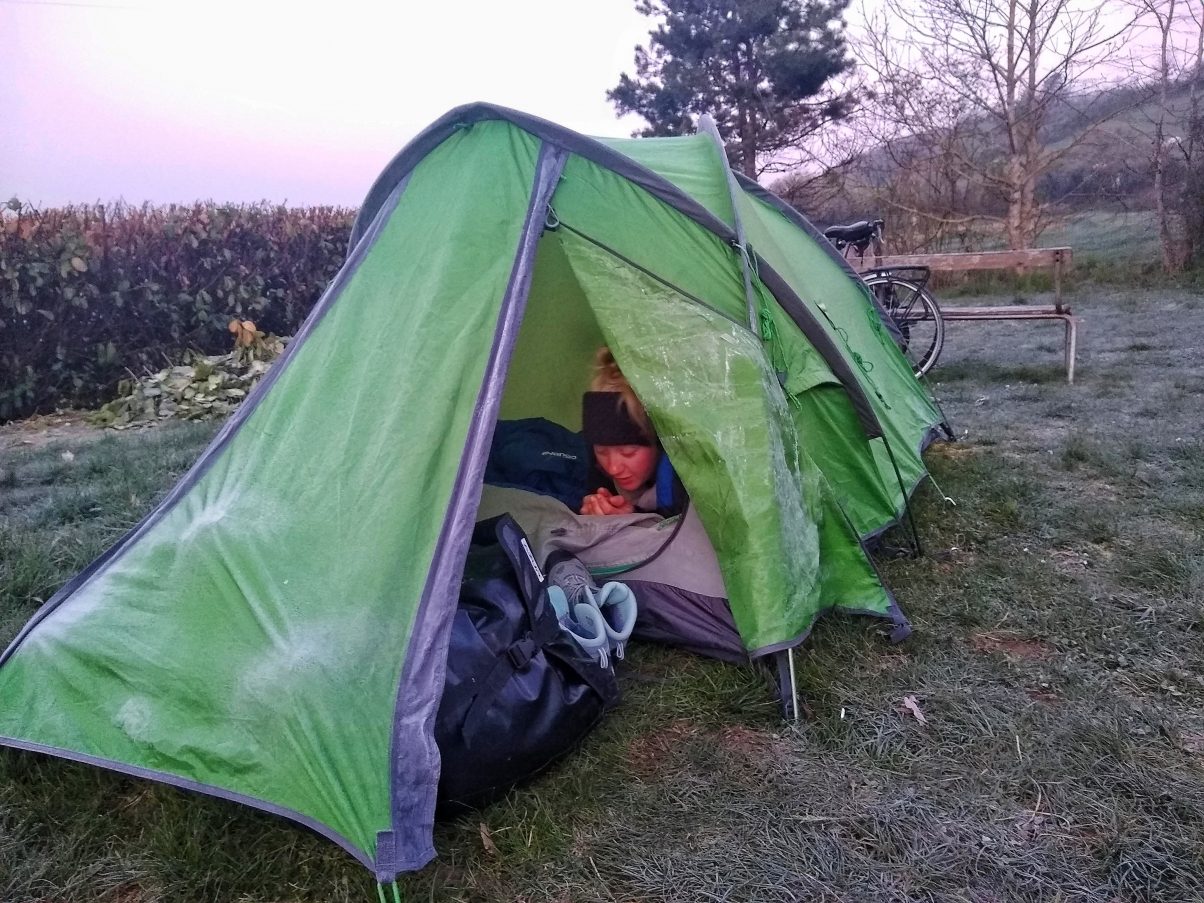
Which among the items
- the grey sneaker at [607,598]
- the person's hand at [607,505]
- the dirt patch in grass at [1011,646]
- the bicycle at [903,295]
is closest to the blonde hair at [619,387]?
the person's hand at [607,505]

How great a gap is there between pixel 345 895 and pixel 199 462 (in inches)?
52.4

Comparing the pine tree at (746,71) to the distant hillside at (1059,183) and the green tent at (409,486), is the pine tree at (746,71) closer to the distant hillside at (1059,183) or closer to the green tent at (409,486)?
the distant hillside at (1059,183)

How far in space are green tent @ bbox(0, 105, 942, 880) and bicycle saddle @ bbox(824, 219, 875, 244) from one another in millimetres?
3613

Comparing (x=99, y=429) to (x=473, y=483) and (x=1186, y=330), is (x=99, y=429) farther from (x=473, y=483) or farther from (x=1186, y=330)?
(x=1186, y=330)

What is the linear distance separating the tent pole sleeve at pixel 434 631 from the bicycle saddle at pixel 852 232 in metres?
4.55

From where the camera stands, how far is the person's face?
312cm

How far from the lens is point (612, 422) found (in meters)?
3.11

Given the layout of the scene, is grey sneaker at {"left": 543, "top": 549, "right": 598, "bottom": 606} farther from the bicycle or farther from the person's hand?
the bicycle

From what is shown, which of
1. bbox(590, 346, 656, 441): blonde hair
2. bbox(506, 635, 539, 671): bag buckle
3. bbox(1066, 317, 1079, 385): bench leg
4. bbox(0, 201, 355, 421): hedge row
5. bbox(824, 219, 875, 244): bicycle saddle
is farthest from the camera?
bbox(0, 201, 355, 421): hedge row

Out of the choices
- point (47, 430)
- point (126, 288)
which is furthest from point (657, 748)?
point (126, 288)

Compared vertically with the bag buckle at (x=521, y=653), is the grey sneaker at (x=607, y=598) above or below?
below

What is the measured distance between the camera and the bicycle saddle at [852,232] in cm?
645

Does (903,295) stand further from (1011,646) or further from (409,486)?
(409,486)

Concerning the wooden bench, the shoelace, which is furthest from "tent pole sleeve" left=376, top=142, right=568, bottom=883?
the wooden bench
